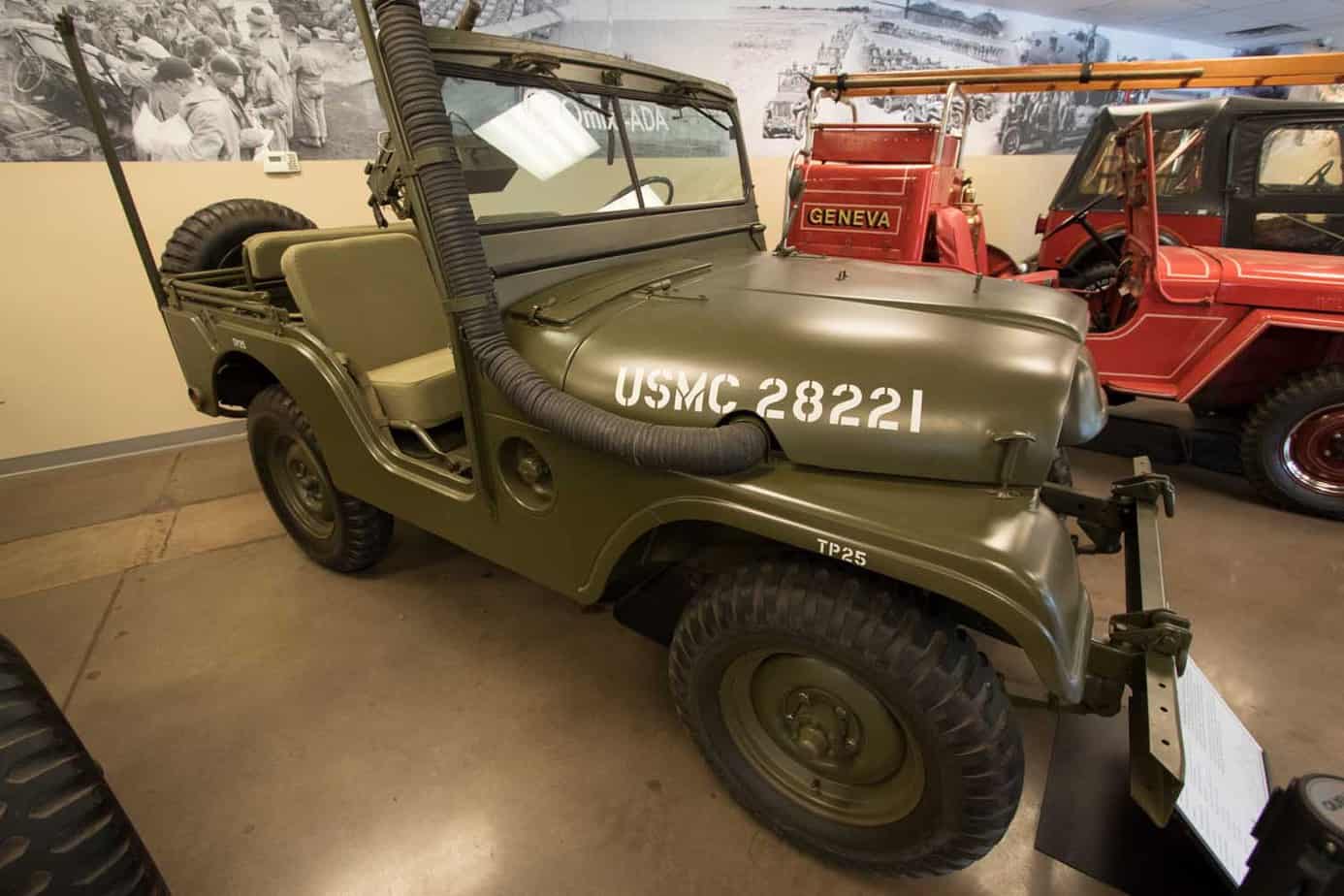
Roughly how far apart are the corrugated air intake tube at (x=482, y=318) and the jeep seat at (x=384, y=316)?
57 cm

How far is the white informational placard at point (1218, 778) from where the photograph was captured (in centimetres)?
121

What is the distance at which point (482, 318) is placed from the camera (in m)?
1.51

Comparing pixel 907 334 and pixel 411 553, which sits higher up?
pixel 907 334

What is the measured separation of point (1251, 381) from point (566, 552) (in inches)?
147

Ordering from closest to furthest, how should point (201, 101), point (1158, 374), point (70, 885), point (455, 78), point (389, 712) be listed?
point (70, 885) < point (455, 78) < point (389, 712) < point (1158, 374) < point (201, 101)

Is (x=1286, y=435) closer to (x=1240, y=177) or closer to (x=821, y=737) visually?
(x=1240, y=177)

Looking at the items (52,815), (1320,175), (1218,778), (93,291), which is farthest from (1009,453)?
(1320,175)

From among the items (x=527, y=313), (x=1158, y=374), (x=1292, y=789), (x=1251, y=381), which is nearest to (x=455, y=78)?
(x=527, y=313)

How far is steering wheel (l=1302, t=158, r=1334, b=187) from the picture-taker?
417 centimetres

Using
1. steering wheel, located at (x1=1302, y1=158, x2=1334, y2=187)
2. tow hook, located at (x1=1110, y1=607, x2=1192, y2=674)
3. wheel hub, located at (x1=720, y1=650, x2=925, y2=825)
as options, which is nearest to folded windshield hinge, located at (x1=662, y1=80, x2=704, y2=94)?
wheel hub, located at (x1=720, y1=650, x2=925, y2=825)

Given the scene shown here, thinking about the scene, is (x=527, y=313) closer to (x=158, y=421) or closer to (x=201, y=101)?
(x=201, y=101)

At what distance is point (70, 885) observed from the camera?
0.98m

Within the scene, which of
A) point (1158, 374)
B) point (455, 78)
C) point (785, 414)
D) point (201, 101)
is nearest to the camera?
point (785, 414)

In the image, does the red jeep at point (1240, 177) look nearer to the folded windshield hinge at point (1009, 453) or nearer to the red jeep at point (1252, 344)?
the red jeep at point (1252, 344)
